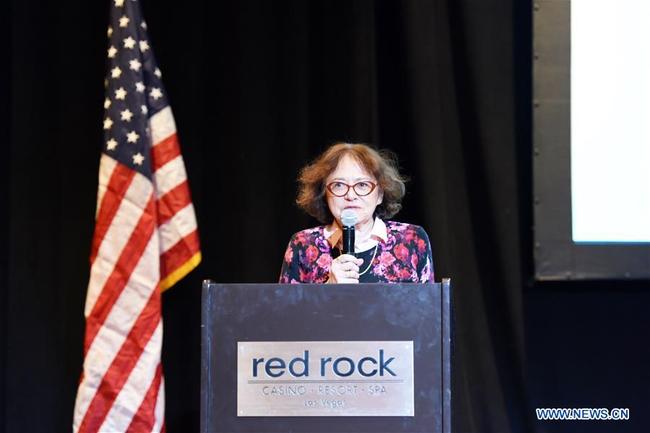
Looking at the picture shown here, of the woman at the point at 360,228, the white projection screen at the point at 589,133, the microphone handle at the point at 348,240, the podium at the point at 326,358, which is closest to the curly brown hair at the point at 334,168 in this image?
the woman at the point at 360,228

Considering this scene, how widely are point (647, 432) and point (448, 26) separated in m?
1.82

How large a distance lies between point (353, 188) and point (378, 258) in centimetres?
25

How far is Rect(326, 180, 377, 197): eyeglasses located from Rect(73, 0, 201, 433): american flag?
3.33 ft

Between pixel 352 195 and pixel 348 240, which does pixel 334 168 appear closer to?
pixel 352 195

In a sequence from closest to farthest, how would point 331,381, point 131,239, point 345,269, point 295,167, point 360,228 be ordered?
point 331,381 < point 345,269 < point 360,228 < point 131,239 < point 295,167

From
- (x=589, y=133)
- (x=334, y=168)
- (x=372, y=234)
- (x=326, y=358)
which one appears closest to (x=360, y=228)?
(x=372, y=234)

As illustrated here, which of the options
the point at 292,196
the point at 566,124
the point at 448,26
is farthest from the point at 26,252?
the point at 566,124

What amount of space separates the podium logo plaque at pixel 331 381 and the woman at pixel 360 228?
894mm

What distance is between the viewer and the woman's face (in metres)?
2.92

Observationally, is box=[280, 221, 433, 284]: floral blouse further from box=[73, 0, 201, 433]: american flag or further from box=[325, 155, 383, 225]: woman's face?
box=[73, 0, 201, 433]: american flag

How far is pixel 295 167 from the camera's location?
400 cm

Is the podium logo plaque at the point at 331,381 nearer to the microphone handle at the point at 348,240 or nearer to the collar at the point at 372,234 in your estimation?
the microphone handle at the point at 348,240

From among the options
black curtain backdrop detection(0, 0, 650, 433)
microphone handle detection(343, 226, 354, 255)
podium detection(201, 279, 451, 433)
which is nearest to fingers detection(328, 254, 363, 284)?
microphone handle detection(343, 226, 354, 255)

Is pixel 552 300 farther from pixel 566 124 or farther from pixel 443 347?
pixel 443 347
